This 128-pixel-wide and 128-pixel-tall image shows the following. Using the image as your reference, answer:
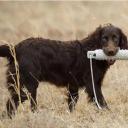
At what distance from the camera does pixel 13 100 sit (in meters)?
8.98

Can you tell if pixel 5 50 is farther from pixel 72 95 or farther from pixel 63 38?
pixel 63 38

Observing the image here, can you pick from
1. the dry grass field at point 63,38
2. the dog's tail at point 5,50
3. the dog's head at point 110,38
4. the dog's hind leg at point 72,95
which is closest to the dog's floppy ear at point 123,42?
the dog's head at point 110,38

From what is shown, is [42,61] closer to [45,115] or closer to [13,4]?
[45,115]

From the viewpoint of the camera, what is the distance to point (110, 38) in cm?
934

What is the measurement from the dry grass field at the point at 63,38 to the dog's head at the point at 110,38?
33.3 inches

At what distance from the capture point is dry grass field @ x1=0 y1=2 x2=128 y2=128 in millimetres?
8095

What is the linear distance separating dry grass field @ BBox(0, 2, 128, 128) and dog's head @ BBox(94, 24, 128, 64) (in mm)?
846

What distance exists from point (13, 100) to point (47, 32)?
6.93 metres

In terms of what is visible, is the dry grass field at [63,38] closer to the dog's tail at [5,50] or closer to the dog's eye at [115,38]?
the dog's tail at [5,50]

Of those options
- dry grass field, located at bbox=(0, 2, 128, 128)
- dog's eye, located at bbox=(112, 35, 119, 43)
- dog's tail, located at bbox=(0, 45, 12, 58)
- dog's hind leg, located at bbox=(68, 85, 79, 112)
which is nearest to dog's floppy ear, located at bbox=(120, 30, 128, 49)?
dog's eye, located at bbox=(112, 35, 119, 43)

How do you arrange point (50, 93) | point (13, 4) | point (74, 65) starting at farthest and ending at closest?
point (13, 4), point (50, 93), point (74, 65)

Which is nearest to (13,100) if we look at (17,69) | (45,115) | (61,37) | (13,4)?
(17,69)

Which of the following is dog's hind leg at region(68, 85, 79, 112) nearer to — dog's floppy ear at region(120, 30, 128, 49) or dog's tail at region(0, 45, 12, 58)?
dog's floppy ear at region(120, 30, 128, 49)

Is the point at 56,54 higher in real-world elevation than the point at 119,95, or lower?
higher
